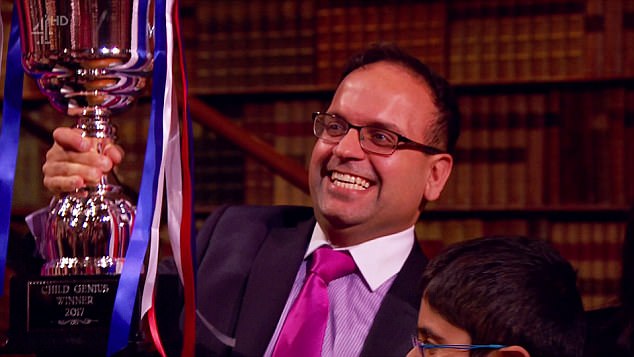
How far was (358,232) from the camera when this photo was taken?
5.64 feet

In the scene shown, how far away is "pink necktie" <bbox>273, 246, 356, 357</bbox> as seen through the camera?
5.14 feet

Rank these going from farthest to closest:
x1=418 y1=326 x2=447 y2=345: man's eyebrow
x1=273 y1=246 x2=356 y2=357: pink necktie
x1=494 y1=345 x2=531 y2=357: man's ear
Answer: x1=273 y1=246 x2=356 y2=357: pink necktie < x1=418 y1=326 x2=447 y2=345: man's eyebrow < x1=494 y1=345 x2=531 y2=357: man's ear

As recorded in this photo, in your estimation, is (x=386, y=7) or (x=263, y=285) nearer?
(x=263, y=285)

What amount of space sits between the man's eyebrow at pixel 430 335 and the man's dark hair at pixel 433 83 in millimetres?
596

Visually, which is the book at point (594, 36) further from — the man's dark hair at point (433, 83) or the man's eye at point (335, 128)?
the man's eye at point (335, 128)

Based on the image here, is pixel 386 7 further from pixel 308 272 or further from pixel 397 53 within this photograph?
pixel 308 272

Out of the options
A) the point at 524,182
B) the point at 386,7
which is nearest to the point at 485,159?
the point at 524,182

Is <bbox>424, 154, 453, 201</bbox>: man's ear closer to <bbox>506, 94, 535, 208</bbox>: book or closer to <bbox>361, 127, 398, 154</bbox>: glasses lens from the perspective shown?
<bbox>361, 127, 398, 154</bbox>: glasses lens

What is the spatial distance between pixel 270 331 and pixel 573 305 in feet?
2.07

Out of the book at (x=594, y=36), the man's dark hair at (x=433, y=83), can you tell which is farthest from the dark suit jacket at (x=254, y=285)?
the book at (x=594, y=36)

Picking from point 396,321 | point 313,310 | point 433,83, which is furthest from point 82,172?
point 433,83

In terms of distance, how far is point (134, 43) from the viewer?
4.20ft

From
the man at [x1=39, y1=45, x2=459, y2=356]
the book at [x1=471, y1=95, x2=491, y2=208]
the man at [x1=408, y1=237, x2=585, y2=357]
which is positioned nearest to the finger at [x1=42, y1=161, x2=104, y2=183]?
the man at [x1=39, y1=45, x2=459, y2=356]

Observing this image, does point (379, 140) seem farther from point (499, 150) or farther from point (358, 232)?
point (499, 150)
